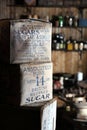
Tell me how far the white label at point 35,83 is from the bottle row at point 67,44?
3222mm

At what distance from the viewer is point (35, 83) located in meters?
1.92

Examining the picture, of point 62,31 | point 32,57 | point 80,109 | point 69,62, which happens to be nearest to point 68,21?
point 62,31

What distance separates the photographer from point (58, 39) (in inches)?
208

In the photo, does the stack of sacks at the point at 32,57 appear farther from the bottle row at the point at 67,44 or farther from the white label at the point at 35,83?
the bottle row at the point at 67,44

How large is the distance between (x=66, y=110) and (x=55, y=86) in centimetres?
165

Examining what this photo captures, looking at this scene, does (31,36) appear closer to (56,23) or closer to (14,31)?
(14,31)

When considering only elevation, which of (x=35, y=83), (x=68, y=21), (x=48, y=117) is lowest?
(x=48, y=117)

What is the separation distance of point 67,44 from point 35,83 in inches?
136

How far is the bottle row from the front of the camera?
17.2ft

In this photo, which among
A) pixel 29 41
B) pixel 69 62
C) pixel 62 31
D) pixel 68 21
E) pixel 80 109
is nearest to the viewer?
pixel 29 41

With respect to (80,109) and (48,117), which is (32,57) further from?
(80,109)

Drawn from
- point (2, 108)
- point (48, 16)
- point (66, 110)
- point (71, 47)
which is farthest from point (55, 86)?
point (2, 108)

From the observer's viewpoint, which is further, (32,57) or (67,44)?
(67,44)

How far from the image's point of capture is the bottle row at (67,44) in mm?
5230
